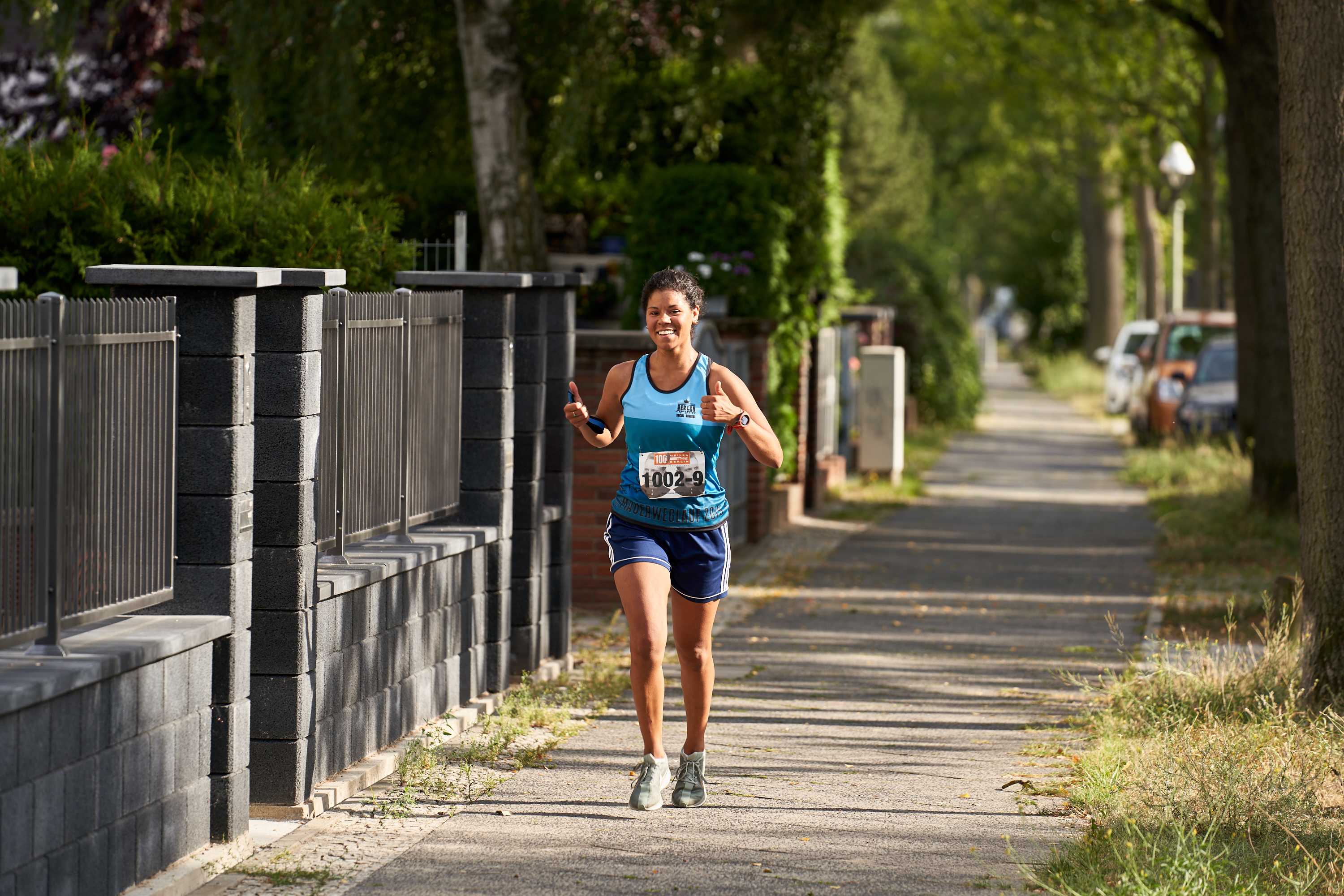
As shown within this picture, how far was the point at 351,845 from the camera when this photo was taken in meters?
6.22

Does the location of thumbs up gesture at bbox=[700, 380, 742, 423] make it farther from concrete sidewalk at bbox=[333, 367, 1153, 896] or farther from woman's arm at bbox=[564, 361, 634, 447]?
concrete sidewalk at bbox=[333, 367, 1153, 896]

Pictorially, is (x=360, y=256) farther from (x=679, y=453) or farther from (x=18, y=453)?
(x=18, y=453)

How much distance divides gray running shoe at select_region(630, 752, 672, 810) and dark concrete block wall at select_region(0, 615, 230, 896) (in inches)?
54.2

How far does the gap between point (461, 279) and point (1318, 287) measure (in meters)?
3.68

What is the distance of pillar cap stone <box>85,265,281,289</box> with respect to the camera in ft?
19.2

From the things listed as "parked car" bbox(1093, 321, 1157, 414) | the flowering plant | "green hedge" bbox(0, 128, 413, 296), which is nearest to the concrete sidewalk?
the flowering plant

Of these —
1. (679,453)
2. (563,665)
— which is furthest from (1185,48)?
(679,453)

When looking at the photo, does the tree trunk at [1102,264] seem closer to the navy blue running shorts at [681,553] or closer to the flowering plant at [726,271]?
the flowering plant at [726,271]

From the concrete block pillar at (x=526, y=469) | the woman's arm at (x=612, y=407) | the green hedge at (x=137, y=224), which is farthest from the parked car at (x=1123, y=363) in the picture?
the woman's arm at (x=612, y=407)

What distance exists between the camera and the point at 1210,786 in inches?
255

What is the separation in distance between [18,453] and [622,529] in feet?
7.51

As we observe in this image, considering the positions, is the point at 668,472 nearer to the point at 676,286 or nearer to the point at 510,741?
the point at 676,286

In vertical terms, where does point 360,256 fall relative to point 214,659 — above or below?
above

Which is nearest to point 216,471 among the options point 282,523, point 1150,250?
point 282,523
